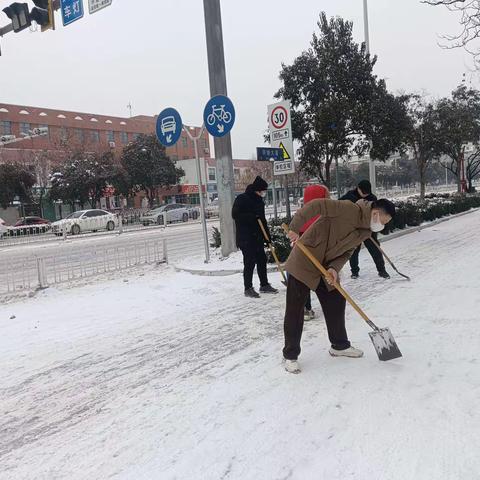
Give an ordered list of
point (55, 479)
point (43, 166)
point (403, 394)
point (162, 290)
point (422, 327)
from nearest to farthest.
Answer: point (55, 479) → point (403, 394) → point (422, 327) → point (162, 290) → point (43, 166)

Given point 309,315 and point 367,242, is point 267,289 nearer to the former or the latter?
point 309,315

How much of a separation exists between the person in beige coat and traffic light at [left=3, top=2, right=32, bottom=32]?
9559 mm

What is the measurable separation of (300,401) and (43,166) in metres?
38.1

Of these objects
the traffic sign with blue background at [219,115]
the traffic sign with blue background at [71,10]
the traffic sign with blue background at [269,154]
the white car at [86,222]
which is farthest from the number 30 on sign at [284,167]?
the white car at [86,222]

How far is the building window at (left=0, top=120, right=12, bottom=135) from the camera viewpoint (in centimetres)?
4626

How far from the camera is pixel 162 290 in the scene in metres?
7.83

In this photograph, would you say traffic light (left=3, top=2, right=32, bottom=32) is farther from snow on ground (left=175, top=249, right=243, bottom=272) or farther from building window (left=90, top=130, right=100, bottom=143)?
building window (left=90, top=130, right=100, bottom=143)

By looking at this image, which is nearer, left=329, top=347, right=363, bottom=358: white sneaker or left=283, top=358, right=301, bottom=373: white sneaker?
left=283, top=358, right=301, bottom=373: white sneaker

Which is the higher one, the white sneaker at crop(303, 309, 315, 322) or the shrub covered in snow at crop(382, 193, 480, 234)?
the shrub covered in snow at crop(382, 193, 480, 234)

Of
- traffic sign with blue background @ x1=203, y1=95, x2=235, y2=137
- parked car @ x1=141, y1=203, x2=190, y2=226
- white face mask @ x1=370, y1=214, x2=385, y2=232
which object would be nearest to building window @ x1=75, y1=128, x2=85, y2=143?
parked car @ x1=141, y1=203, x2=190, y2=226

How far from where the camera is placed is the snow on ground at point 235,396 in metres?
2.66

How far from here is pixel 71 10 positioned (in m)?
10.3

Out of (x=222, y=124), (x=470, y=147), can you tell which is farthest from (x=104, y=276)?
(x=470, y=147)

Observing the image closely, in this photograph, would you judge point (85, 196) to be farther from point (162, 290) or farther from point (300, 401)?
point (300, 401)
